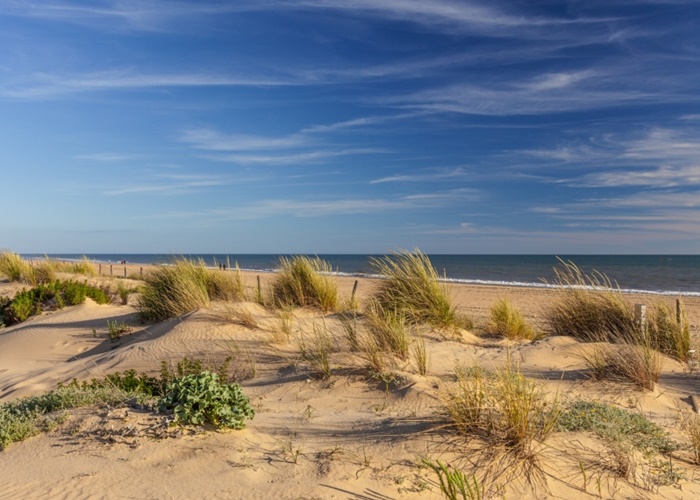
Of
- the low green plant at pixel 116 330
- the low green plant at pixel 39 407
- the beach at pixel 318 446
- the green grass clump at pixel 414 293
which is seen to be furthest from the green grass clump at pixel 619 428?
the low green plant at pixel 116 330

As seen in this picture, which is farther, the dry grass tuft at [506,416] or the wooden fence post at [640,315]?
the wooden fence post at [640,315]

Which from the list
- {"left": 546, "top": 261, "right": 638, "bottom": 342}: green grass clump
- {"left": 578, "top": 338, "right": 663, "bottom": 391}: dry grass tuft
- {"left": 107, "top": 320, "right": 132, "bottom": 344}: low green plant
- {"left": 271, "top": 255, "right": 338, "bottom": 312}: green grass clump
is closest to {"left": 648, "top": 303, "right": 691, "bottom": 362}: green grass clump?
{"left": 546, "top": 261, "right": 638, "bottom": 342}: green grass clump

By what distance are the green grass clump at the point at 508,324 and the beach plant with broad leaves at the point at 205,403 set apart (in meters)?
6.87

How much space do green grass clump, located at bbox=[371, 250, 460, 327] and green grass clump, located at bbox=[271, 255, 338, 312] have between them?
1.52 m

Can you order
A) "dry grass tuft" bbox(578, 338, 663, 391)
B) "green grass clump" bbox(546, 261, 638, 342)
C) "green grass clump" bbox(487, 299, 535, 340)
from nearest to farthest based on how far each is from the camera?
"dry grass tuft" bbox(578, 338, 663, 391)
"green grass clump" bbox(546, 261, 638, 342)
"green grass clump" bbox(487, 299, 535, 340)

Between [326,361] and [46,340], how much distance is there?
7.00m

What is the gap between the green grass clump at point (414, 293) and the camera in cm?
1010

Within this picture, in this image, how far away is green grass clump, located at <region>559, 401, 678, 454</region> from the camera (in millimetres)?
4352

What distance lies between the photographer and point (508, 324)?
34.9ft

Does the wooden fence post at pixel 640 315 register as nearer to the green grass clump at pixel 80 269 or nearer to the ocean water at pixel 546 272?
the ocean water at pixel 546 272

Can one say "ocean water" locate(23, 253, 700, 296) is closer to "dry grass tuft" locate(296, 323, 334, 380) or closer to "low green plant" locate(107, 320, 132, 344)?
"low green plant" locate(107, 320, 132, 344)

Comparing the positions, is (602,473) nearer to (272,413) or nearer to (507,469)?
(507,469)

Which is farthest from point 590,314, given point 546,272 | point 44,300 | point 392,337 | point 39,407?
point 546,272

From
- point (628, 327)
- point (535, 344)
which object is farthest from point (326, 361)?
point (628, 327)
